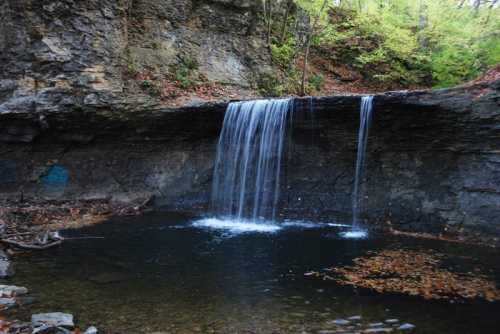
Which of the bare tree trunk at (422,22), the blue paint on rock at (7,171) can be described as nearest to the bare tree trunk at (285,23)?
the bare tree trunk at (422,22)

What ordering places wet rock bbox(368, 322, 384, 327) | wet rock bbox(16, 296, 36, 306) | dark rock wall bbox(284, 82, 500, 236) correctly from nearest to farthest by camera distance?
wet rock bbox(368, 322, 384, 327)
wet rock bbox(16, 296, 36, 306)
dark rock wall bbox(284, 82, 500, 236)

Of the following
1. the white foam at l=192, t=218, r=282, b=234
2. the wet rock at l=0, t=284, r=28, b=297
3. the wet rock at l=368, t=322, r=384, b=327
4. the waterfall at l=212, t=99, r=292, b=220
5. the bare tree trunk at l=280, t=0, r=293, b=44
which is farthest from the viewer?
the bare tree trunk at l=280, t=0, r=293, b=44

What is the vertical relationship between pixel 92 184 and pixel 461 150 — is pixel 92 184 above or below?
below

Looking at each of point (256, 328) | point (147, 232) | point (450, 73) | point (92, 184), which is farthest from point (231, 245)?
point (450, 73)

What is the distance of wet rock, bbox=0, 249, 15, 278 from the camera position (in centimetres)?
654

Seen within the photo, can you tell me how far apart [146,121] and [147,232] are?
4.34 metres

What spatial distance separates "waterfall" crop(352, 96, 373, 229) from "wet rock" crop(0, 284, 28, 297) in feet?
27.4

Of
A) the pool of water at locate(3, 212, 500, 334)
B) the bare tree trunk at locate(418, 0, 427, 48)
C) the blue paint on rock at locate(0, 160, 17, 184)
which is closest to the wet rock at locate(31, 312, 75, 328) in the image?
the pool of water at locate(3, 212, 500, 334)

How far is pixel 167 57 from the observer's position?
53.2 ft

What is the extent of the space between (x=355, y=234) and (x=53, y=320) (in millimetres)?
7520

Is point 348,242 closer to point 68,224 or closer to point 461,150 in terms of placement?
point 461,150

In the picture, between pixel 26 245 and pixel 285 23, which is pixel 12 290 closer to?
pixel 26 245

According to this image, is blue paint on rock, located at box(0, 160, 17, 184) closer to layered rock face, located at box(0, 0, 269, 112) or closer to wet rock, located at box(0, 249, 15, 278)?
layered rock face, located at box(0, 0, 269, 112)

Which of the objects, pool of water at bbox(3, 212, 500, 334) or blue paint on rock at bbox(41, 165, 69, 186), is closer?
pool of water at bbox(3, 212, 500, 334)
